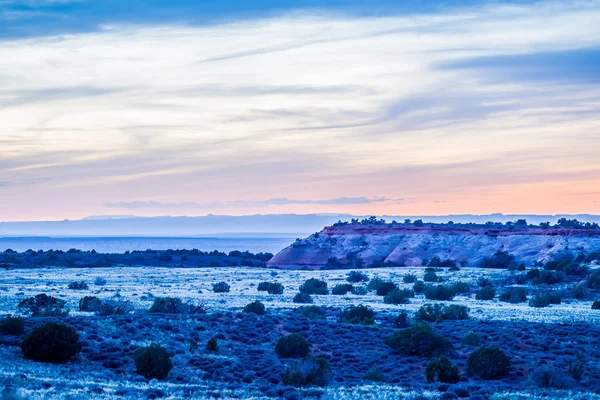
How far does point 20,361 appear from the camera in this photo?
24.9 meters

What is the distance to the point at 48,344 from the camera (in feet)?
83.8

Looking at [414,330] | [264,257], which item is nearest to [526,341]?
[414,330]

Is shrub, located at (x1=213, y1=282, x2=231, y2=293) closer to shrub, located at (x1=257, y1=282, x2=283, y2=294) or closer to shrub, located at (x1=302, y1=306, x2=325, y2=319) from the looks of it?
shrub, located at (x1=257, y1=282, x2=283, y2=294)

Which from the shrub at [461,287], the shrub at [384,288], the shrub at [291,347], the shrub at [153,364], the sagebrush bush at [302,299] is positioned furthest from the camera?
the shrub at [461,287]

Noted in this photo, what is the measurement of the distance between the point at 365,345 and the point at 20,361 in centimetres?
1464

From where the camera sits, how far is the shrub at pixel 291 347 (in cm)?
3125

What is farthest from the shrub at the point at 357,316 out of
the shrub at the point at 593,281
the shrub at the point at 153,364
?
the shrub at the point at 593,281

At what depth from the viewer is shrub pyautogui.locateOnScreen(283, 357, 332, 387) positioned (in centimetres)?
2519

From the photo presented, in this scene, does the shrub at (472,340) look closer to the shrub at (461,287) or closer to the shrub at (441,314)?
the shrub at (441,314)

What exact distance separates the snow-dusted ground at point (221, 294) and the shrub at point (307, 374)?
16666 mm

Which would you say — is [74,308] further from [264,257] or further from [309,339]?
[264,257]

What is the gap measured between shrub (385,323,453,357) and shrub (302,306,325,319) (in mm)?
8411

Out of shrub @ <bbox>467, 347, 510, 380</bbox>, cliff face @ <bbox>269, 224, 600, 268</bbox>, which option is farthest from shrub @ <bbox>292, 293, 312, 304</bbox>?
cliff face @ <bbox>269, 224, 600, 268</bbox>

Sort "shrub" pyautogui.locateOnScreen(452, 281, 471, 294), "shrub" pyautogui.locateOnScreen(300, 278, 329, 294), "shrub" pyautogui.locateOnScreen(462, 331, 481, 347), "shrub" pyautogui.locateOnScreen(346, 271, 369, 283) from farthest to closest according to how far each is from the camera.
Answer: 1. "shrub" pyautogui.locateOnScreen(346, 271, 369, 283)
2. "shrub" pyautogui.locateOnScreen(452, 281, 471, 294)
3. "shrub" pyautogui.locateOnScreen(300, 278, 329, 294)
4. "shrub" pyautogui.locateOnScreen(462, 331, 481, 347)
